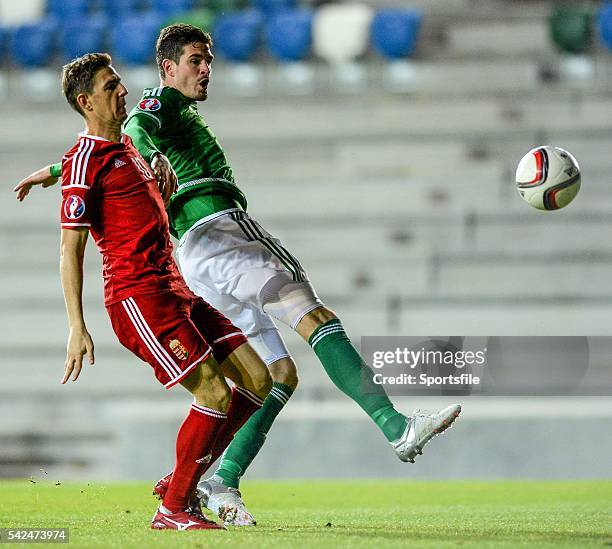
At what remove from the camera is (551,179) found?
18.2ft

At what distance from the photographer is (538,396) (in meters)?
10.0

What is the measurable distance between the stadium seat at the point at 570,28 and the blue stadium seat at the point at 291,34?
237 cm

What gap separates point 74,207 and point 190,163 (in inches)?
40.9

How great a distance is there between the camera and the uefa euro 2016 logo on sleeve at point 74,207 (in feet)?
12.6

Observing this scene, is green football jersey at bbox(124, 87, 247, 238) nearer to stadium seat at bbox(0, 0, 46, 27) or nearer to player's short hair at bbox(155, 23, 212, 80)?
player's short hair at bbox(155, 23, 212, 80)

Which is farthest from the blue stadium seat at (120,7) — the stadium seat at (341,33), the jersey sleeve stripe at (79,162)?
the jersey sleeve stripe at (79,162)

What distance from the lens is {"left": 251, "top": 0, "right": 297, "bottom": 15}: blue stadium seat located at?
1203 cm

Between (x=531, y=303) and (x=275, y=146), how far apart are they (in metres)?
3.09

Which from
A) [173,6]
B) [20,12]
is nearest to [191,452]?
[173,6]

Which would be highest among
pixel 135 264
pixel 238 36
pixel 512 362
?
pixel 238 36

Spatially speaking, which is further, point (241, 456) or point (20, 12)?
point (20, 12)

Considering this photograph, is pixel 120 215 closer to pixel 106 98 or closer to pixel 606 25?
pixel 106 98

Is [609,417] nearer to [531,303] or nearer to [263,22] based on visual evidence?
[531,303]

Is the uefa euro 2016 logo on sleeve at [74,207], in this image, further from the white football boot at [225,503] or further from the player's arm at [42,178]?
the white football boot at [225,503]
